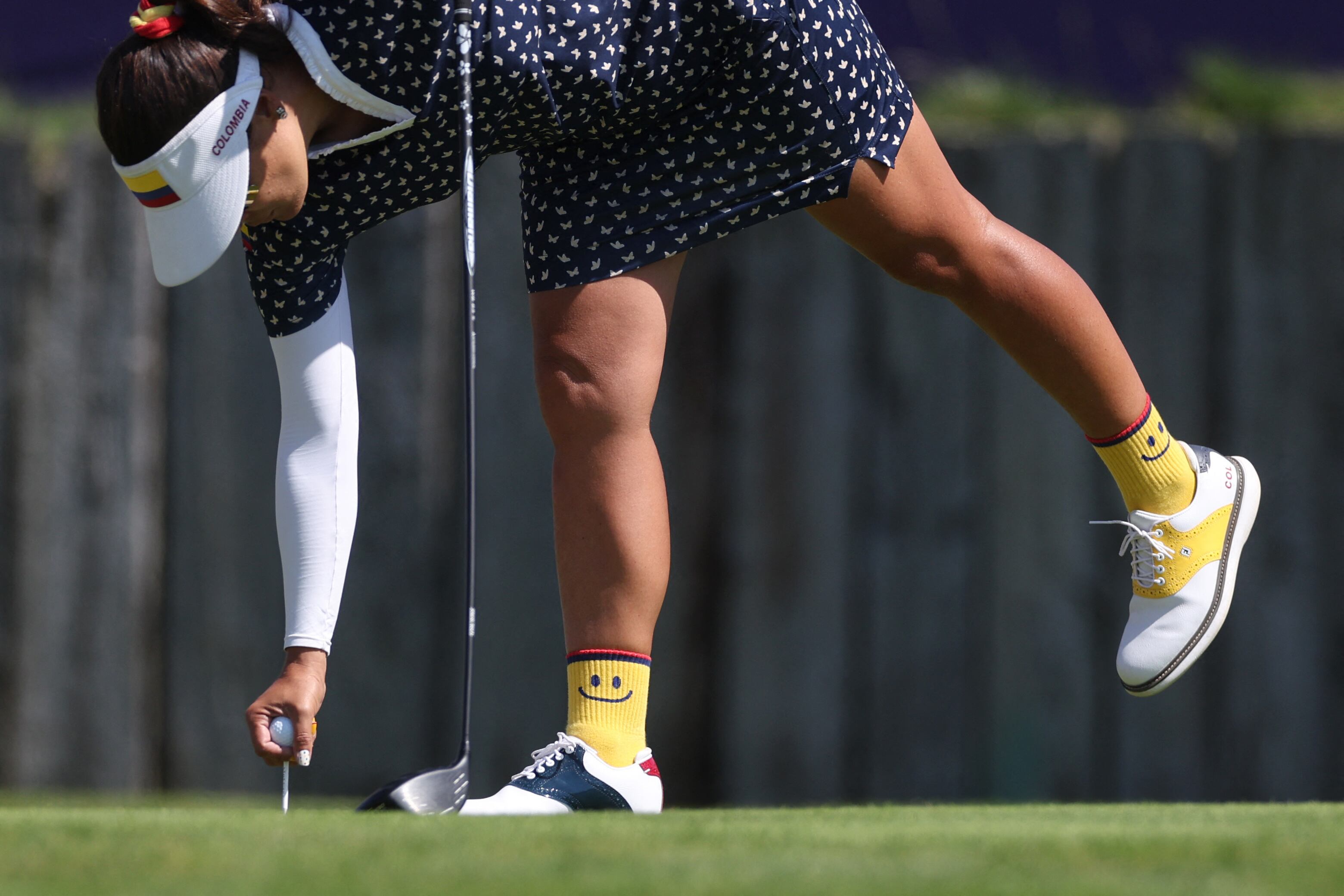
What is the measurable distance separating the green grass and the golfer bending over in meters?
0.44

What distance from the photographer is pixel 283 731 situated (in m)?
1.90

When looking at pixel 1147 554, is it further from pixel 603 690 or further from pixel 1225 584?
pixel 603 690

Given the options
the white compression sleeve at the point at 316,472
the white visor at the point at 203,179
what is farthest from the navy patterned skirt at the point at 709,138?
the white visor at the point at 203,179

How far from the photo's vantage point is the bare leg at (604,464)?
211 cm

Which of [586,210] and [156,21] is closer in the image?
[156,21]

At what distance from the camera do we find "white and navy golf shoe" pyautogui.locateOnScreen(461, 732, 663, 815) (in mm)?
2031

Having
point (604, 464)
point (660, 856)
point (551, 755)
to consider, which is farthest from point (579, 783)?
point (660, 856)

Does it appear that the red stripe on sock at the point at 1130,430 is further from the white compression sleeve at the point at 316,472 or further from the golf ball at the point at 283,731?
the golf ball at the point at 283,731

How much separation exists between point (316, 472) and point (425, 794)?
47 centimetres

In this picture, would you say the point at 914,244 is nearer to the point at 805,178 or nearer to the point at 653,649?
the point at 805,178

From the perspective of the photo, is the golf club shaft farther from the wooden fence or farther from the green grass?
the wooden fence

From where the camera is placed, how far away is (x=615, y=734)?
2104 millimetres

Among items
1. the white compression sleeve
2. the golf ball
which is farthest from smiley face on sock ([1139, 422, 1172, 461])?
the golf ball

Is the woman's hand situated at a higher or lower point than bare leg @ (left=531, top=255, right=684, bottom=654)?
lower
